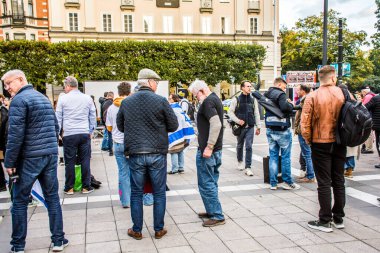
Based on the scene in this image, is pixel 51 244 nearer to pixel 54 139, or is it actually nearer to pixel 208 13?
pixel 54 139

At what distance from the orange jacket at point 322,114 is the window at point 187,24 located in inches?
1501

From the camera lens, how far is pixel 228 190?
267 inches

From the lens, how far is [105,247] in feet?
14.1

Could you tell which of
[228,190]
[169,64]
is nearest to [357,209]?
[228,190]

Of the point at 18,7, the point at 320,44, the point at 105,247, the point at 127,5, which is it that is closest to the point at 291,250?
the point at 105,247

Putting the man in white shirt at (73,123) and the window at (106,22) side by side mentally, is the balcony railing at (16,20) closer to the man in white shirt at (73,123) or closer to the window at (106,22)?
the window at (106,22)

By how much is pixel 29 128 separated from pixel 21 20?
4003 cm

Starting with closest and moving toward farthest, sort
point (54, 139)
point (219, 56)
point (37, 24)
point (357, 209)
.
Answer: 1. point (54, 139)
2. point (357, 209)
3. point (219, 56)
4. point (37, 24)

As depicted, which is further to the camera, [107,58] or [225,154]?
[107,58]

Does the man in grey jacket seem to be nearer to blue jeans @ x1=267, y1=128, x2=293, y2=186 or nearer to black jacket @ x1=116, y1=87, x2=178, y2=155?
blue jeans @ x1=267, y1=128, x2=293, y2=186

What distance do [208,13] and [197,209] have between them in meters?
38.9

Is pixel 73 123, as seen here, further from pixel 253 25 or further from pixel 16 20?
pixel 253 25

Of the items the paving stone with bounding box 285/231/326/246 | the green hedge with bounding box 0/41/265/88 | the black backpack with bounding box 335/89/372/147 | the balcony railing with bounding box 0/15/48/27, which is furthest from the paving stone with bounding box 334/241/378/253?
the balcony railing with bounding box 0/15/48/27

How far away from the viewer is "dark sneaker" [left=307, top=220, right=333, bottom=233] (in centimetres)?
462
